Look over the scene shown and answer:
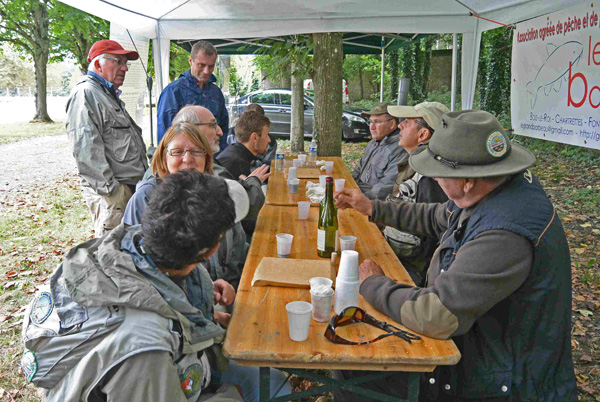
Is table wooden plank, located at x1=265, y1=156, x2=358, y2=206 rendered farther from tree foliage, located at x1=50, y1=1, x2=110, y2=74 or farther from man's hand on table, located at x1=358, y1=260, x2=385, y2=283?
tree foliage, located at x1=50, y1=1, x2=110, y2=74

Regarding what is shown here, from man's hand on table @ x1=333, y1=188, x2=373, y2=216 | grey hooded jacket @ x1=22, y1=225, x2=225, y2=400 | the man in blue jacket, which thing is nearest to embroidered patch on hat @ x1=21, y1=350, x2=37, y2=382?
grey hooded jacket @ x1=22, y1=225, x2=225, y2=400

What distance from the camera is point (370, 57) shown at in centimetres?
2056

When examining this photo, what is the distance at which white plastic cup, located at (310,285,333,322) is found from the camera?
1.66m

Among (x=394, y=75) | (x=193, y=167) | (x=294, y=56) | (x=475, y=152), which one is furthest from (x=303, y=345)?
(x=394, y=75)

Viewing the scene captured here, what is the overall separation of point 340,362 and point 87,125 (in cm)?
302

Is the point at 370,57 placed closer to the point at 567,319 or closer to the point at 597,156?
the point at 597,156

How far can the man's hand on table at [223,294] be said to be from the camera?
1969 mm

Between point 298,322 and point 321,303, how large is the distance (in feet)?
0.54

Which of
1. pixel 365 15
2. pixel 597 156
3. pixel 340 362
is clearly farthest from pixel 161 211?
pixel 597 156

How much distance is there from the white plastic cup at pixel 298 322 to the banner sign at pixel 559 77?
11.6 feet

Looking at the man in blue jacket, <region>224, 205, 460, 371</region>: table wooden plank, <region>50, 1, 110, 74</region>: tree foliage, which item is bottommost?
<region>224, 205, 460, 371</region>: table wooden plank

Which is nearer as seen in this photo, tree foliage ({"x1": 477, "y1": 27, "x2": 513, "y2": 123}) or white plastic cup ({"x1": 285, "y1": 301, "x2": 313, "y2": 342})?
white plastic cup ({"x1": 285, "y1": 301, "x2": 313, "y2": 342})

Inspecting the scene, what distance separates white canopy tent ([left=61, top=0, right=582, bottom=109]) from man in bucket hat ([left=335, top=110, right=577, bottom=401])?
14.3 feet

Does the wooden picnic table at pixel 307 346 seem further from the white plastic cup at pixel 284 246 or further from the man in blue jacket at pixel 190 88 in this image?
the man in blue jacket at pixel 190 88
